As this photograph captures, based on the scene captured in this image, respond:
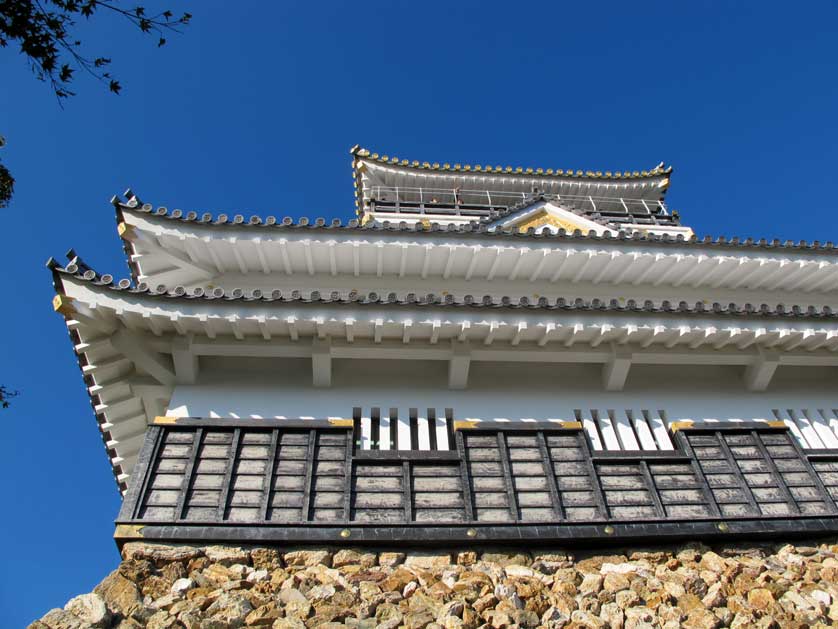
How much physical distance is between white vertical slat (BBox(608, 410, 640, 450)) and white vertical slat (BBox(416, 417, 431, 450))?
2258 mm

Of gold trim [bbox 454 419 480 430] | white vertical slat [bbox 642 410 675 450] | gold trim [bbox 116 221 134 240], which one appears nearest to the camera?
gold trim [bbox 454 419 480 430]

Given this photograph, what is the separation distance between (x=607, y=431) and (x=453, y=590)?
2.87 metres

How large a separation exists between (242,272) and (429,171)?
9.36 metres

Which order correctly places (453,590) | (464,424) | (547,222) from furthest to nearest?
(547,222), (464,424), (453,590)

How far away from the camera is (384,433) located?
7.64 metres

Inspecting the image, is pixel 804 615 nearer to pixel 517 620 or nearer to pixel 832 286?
pixel 517 620

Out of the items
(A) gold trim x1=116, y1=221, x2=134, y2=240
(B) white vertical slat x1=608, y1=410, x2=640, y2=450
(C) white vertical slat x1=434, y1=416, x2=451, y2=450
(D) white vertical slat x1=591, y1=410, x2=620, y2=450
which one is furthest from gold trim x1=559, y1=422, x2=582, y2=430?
(A) gold trim x1=116, y1=221, x2=134, y2=240

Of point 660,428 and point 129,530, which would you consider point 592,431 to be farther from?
point 129,530

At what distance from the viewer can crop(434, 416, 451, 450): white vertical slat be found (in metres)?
7.50

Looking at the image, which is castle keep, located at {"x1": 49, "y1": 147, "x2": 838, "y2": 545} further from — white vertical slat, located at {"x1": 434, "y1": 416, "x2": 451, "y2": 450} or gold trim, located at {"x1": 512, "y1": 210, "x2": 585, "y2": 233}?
gold trim, located at {"x1": 512, "y1": 210, "x2": 585, "y2": 233}

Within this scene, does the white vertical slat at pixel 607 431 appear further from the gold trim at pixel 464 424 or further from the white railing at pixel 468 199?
the white railing at pixel 468 199

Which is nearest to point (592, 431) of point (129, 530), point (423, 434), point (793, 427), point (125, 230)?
point (423, 434)

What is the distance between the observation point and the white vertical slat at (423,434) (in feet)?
24.6

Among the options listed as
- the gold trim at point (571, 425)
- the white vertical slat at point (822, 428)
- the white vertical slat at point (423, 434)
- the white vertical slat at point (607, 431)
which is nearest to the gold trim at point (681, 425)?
the white vertical slat at point (607, 431)
